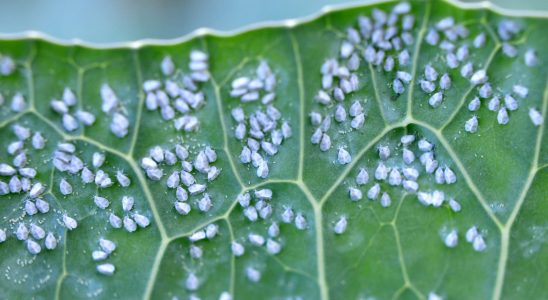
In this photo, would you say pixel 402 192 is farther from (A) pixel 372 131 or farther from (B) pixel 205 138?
(B) pixel 205 138

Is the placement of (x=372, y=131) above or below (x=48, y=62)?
below

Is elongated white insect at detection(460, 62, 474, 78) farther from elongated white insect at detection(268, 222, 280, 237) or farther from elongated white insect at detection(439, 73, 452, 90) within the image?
elongated white insect at detection(268, 222, 280, 237)

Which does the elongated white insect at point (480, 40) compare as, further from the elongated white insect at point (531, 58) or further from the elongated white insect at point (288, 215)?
the elongated white insect at point (288, 215)

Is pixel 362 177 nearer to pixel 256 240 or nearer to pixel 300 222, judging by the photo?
pixel 300 222

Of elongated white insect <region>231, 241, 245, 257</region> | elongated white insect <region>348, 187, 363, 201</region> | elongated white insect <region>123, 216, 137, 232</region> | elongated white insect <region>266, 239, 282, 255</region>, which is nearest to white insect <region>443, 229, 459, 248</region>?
elongated white insect <region>348, 187, 363, 201</region>

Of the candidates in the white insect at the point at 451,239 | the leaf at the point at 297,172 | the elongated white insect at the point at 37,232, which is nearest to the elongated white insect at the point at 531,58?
the leaf at the point at 297,172

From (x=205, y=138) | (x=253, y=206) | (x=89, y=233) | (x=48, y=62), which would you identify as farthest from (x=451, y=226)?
(x=48, y=62)
